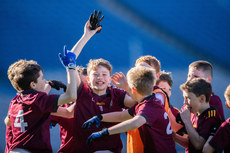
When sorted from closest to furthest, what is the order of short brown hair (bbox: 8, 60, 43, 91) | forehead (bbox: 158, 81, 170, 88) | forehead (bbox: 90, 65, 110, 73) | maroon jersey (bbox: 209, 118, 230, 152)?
1. maroon jersey (bbox: 209, 118, 230, 152)
2. short brown hair (bbox: 8, 60, 43, 91)
3. forehead (bbox: 90, 65, 110, 73)
4. forehead (bbox: 158, 81, 170, 88)

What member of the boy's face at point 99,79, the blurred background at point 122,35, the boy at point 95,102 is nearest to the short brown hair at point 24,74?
the boy at point 95,102

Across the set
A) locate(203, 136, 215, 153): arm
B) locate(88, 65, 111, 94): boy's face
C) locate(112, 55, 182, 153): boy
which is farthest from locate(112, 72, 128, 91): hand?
locate(203, 136, 215, 153): arm

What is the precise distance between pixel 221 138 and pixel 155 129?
2.03 feet

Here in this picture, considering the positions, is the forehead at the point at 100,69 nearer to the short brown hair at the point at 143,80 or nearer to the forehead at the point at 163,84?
the short brown hair at the point at 143,80

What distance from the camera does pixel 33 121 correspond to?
2.72 meters

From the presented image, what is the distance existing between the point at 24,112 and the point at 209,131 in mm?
1789

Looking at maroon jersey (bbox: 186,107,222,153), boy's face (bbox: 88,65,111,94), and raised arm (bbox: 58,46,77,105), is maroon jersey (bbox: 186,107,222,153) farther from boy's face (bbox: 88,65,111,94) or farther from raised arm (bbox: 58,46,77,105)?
Answer: raised arm (bbox: 58,46,77,105)

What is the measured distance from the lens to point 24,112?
2738mm

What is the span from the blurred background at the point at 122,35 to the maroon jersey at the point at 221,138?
2.74 m

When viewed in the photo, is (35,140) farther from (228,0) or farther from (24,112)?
(228,0)

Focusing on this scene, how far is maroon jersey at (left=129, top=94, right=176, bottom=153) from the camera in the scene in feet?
8.60

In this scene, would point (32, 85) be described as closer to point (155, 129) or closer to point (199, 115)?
point (155, 129)

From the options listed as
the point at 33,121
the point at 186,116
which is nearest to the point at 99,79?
the point at 33,121

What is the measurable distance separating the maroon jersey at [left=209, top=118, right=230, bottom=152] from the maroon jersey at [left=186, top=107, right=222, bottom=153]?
0.45ft
